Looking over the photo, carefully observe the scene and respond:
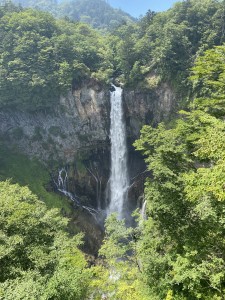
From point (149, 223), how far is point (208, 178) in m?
7.24

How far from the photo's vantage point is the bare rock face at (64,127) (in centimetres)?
3472

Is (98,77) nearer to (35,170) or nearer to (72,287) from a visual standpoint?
Answer: (35,170)

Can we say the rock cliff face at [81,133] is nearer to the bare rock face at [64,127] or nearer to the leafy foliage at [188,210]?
the bare rock face at [64,127]

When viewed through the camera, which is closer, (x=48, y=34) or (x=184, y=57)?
(x=184, y=57)

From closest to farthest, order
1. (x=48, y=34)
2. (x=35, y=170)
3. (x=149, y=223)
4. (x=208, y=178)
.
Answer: (x=208, y=178), (x=149, y=223), (x=35, y=170), (x=48, y=34)

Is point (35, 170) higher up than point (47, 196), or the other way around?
point (35, 170)

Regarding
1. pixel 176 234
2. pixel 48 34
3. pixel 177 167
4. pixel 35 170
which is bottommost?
pixel 35 170

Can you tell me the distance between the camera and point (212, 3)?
106 ft

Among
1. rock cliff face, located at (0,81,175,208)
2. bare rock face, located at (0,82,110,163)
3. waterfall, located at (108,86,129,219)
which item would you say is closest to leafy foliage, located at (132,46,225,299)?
waterfall, located at (108,86,129,219)

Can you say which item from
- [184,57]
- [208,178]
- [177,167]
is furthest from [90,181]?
[208,178]

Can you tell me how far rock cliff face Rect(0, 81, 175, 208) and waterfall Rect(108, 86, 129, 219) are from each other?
0.78 meters

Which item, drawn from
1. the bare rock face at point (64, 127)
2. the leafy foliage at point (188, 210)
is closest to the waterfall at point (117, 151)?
the bare rock face at point (64, 127)

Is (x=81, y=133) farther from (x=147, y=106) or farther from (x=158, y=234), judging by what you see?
(x=158, y=234)

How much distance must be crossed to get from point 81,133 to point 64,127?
106 inches
